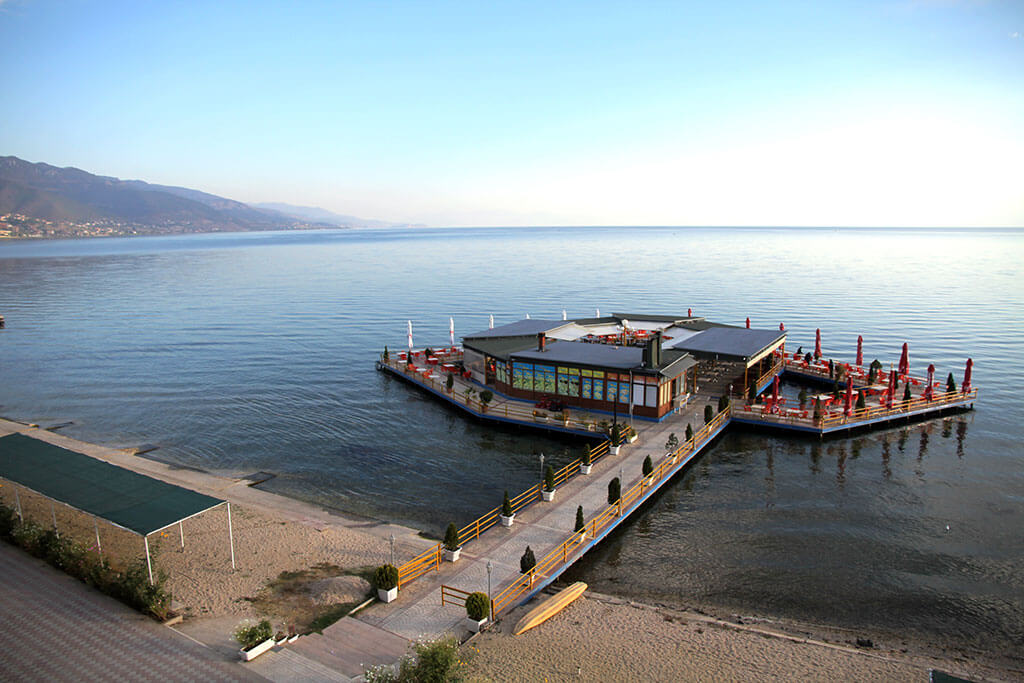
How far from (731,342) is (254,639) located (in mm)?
38854

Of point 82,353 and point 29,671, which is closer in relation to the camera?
point 29,671

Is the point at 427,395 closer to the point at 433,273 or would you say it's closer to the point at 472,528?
the point at 472,528

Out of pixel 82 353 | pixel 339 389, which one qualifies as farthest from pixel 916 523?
pixel 82 353

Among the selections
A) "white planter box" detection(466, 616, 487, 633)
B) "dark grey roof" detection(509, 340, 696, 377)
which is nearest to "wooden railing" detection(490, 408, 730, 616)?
"white planter box" detection(466, 616, 487, 633)

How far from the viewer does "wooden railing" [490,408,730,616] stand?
775 inches

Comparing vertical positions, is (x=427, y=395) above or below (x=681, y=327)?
below

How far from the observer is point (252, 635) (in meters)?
16.2

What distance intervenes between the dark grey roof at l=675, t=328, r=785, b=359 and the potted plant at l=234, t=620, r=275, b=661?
34178 millimetres

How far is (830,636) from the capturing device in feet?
63.4

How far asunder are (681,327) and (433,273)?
351 feet

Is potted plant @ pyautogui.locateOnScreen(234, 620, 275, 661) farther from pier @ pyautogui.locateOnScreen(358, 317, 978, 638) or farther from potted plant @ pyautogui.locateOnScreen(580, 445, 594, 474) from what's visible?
potted plant @ pyautogui.locateOnScreen(580, 445, 594, 474)

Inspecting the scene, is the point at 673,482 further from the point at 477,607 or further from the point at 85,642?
the point at 85,642

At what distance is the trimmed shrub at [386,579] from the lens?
62.3 feet

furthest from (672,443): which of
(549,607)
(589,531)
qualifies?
(549,607)
